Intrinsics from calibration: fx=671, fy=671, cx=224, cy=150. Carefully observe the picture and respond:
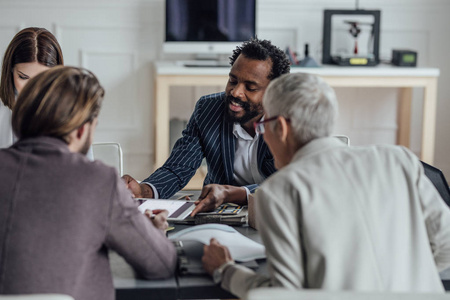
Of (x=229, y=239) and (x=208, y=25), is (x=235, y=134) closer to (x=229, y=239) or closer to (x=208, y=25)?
(x=229, y=239)

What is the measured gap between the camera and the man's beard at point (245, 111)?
2.39 m

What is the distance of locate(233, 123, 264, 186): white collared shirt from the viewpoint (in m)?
2.43

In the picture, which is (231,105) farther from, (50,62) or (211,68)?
(211,68)

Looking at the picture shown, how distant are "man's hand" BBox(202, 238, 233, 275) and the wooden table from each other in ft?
8.77

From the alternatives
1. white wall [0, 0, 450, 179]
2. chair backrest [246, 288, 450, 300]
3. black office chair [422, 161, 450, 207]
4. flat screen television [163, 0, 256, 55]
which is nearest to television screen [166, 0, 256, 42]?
flat screen television [163, 0, 256, 55]

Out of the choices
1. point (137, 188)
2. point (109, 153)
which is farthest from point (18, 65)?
point (137, 188)

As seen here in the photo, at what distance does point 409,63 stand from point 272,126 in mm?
3107

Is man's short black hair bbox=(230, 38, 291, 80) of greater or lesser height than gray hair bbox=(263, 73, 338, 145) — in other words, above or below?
above

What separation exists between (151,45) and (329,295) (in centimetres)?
369

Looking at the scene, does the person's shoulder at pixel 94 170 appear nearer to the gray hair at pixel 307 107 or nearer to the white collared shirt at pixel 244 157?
the gray hair at pixel 307 107

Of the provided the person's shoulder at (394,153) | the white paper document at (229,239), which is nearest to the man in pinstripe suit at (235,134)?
the white paper document at (229,239)

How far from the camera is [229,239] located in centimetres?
160

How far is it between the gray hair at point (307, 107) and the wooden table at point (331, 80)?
267cm

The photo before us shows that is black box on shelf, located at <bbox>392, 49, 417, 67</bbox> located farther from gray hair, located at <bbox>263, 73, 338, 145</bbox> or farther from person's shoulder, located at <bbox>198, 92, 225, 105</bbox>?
gray hair, located at <bbox>263, 73, 338, 145</bbox>
